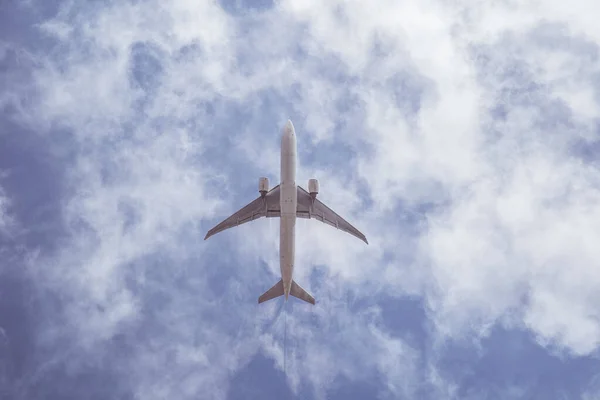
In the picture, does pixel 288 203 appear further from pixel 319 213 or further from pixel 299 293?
pixel 299 293

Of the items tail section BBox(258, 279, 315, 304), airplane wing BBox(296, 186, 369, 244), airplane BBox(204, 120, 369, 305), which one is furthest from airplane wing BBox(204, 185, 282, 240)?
tail section BBox(258, 279, 315, 304)

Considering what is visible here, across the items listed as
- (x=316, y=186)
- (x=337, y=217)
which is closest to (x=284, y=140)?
(x=316, y=186)

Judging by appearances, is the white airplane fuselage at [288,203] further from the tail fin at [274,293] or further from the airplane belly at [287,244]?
the tail fin at [274,293]

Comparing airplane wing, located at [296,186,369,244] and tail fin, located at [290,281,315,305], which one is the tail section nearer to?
tail fin, located at [290,281,315,305]

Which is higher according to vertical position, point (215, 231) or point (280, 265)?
point (215, 231)

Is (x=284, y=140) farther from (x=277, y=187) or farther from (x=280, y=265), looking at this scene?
(x=280, y=265)

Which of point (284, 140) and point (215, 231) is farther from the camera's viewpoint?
point (215, 231)

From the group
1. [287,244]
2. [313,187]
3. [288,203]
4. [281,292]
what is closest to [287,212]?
[288,203]

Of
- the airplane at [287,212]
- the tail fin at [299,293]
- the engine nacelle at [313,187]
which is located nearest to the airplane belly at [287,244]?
the airplane at [287,212]
